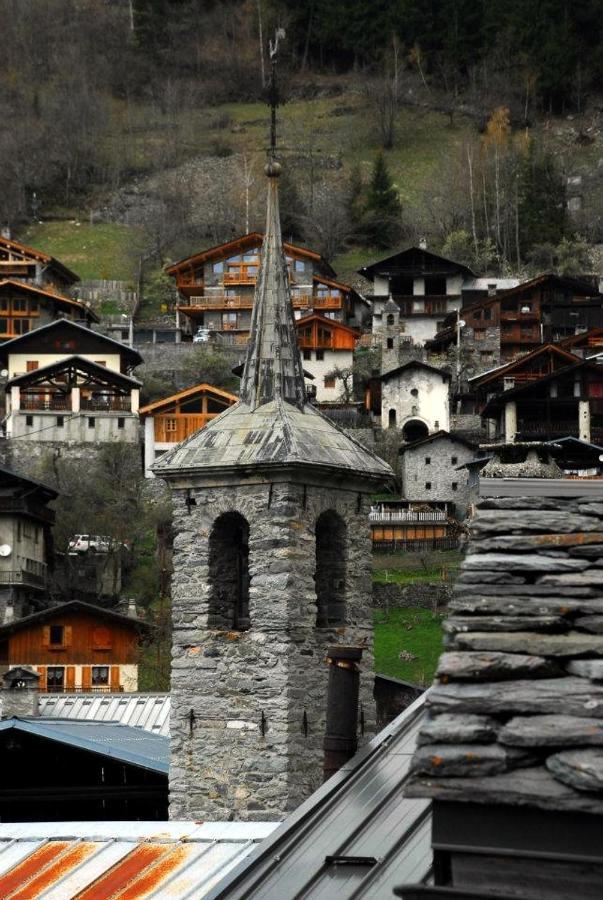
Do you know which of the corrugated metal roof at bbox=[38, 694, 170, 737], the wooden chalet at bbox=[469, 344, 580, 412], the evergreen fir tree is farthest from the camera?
the evergreen fir tree

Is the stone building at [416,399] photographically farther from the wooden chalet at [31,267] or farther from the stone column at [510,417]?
the wooden chalet at [31,267]

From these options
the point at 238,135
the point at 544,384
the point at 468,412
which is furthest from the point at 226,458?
the point at 238,135

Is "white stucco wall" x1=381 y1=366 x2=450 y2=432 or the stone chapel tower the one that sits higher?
"white stucco wall" x1=381 y1=366 x2=450 y2=432

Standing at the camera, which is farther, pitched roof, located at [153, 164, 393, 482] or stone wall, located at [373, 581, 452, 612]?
stone wall, located at [373, 581, 452, 612]

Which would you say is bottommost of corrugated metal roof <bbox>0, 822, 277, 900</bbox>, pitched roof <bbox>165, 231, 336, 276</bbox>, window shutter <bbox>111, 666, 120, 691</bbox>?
corrugated metal roof <bbox>0, 822, 277, 900</bbox>

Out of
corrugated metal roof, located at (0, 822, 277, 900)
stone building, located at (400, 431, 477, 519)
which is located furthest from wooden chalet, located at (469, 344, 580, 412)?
corrugated metal roof, located at (0, 822, 277, 900)

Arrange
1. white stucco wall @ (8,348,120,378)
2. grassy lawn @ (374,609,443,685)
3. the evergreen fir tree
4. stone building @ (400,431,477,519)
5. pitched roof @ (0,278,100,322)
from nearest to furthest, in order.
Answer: grassy lawn @ (374,609,443,685) < stone building @ (400,431,477,519) < white stucco wall @ (8,348,120,378) < pitched roof @ (0,278,100,322) < the evergreen fir tree

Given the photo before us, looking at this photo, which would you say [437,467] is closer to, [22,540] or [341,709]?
[22,540]

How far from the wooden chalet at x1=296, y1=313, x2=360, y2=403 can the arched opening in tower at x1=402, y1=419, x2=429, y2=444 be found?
16.1ft

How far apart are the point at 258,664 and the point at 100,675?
2816 centimetres

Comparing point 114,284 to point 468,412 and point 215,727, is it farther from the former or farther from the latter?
point 215,727

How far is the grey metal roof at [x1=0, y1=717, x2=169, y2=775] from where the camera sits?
2483cm

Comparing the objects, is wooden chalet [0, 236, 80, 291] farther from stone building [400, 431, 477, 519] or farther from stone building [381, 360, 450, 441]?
stone building [400, 431, 477, 519]

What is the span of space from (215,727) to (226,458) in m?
2.95
